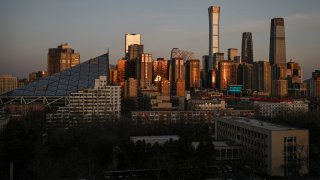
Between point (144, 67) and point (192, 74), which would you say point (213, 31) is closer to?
point (192, 74)

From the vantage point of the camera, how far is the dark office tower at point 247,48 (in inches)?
3250

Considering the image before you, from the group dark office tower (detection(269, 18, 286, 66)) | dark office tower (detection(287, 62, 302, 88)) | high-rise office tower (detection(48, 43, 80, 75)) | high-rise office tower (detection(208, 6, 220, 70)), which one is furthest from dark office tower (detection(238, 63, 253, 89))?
high-rise office tower (detection(48, 43, 80, 75))

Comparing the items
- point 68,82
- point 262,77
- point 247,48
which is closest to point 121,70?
point 262,77

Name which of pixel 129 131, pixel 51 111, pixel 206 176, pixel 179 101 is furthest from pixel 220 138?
pixel 179 101

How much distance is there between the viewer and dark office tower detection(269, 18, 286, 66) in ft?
241

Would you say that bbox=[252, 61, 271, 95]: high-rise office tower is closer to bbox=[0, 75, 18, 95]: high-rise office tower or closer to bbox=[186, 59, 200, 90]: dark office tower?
bbox=[186, 59, 200, 90]: dark office tower

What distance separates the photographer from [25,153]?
486 inches

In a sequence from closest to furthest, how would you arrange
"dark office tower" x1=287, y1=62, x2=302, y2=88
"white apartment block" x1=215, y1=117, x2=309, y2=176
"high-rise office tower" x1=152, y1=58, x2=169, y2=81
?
"white apartment block" x1=215, y1=117, x2=309, y2=176 < "high-rise office tower" x1=152, y1=58, x2=169, y2=81 < "dark office tower" x1=287, y1=62, x2=302, y2=88

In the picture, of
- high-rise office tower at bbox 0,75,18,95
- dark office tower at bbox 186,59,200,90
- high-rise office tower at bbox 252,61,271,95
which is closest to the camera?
high-rise office tower at bbox 0,75,18,95

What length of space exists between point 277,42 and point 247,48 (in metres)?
10.1

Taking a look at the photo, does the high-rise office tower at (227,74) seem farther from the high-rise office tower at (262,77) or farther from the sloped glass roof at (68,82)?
the sloped glass roof at (68,82)

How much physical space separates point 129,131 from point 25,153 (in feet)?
22.5

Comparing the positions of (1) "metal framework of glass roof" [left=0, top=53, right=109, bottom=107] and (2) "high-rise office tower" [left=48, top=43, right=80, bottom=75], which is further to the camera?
(2) "high-rise office tower" [left=48, top=43, right=80, bottom=75]

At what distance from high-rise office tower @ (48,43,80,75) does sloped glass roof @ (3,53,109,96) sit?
1775 cm
